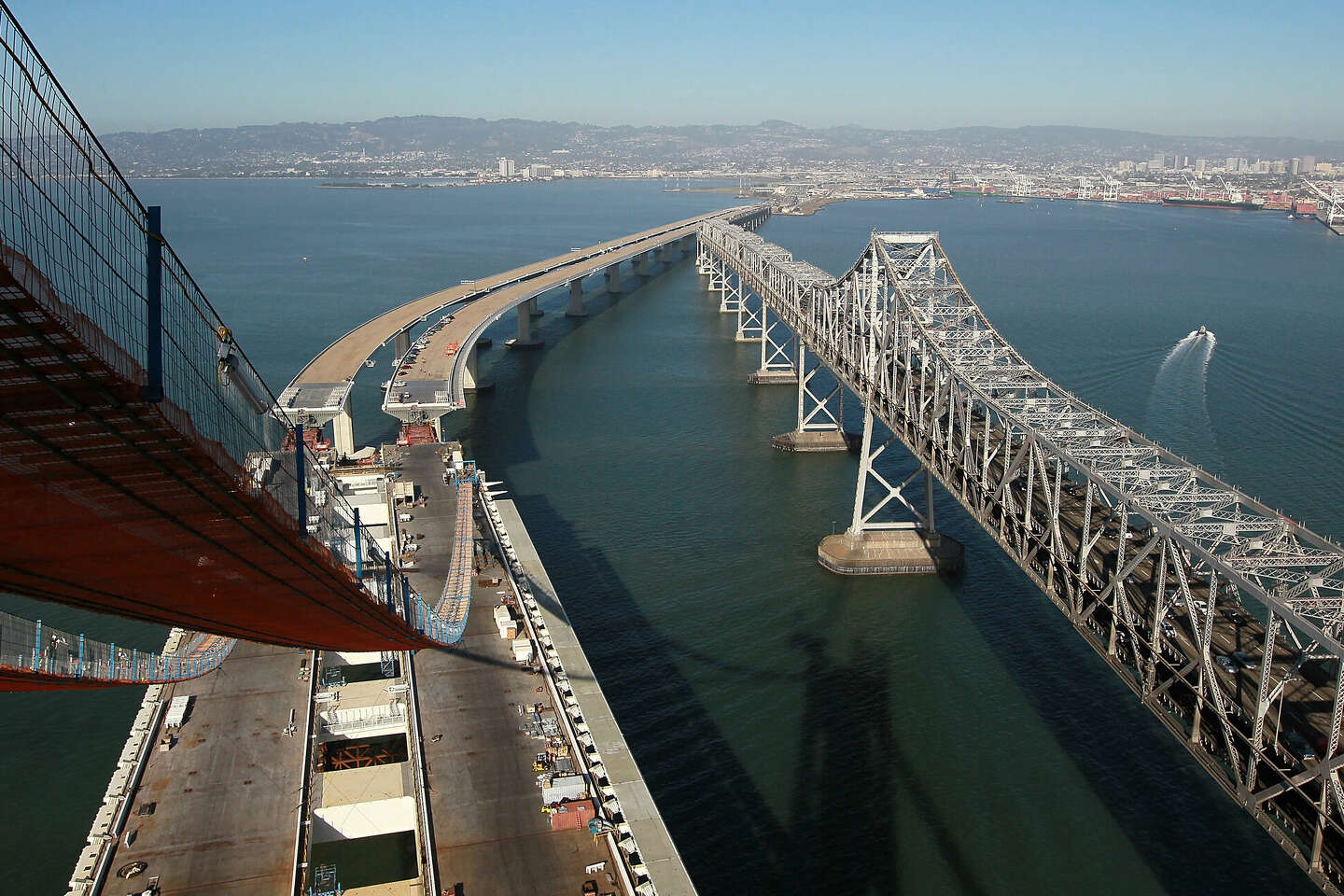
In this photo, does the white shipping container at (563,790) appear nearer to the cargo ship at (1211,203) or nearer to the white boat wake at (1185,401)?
the white boat wake at (1185,401)

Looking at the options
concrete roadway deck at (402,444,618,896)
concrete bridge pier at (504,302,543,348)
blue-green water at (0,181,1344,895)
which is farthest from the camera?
concrete bridge pier at (504,302,543,348)

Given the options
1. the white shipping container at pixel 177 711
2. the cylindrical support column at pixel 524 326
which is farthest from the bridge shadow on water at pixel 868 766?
the cylindrical support column at pixel 524 326

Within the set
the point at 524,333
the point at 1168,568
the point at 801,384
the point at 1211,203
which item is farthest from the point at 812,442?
the point at 1211,203

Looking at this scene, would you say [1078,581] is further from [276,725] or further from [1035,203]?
[1035,203]

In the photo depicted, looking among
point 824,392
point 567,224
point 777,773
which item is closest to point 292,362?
point 824,392

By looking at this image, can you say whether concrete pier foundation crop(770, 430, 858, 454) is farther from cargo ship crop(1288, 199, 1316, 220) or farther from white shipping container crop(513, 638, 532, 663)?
cargo ship crop(1288, 199, 1316, 220)

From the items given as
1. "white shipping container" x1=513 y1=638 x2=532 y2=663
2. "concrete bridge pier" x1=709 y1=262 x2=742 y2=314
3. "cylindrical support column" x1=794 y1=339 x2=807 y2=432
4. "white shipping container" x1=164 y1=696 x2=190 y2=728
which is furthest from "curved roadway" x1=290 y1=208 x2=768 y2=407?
"white shipping container" x1=513 y1=638 x2=532 y2=663
